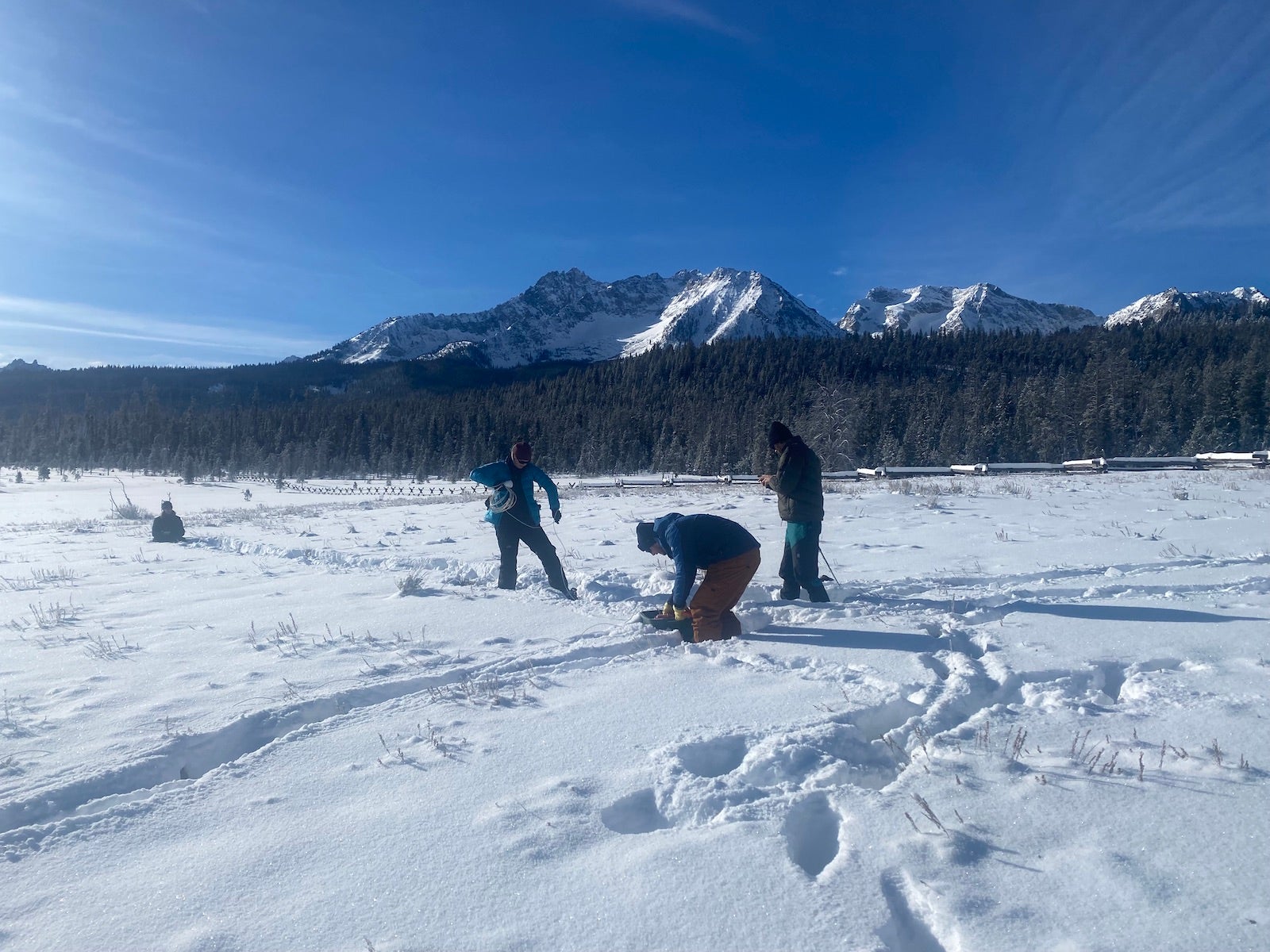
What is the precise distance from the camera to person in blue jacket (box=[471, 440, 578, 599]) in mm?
8188

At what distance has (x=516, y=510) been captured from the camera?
8.40 m

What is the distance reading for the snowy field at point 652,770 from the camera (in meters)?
2.42

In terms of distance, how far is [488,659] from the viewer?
5555 mm

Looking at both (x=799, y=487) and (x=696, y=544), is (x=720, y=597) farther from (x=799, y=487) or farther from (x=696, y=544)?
(x=799, y=487)

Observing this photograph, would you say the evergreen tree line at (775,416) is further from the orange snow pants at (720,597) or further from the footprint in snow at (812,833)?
the footprint in snow at (812,833)

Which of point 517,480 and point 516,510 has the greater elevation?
point 517,480

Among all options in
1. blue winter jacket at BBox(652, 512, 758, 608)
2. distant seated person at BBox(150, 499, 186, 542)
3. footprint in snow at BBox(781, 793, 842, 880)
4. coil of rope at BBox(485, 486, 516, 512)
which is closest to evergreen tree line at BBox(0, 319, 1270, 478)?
distant seated person at BBox(150, 499, 186, 542)

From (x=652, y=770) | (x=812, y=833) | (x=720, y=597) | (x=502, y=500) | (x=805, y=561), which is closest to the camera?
(x=812, y=833)

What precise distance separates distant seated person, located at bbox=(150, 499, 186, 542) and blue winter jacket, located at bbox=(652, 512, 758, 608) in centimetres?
1299

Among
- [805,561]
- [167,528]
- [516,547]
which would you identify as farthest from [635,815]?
Result: [167,528]

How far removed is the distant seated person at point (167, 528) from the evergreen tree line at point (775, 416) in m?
41.7

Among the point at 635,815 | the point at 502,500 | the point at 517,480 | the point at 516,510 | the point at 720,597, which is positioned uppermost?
the point at 517,480

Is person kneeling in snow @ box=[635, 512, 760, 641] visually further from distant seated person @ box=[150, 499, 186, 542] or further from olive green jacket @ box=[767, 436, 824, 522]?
distant seated person @ box=[150, 499, 186, 542]

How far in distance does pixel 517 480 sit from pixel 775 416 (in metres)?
72.4
